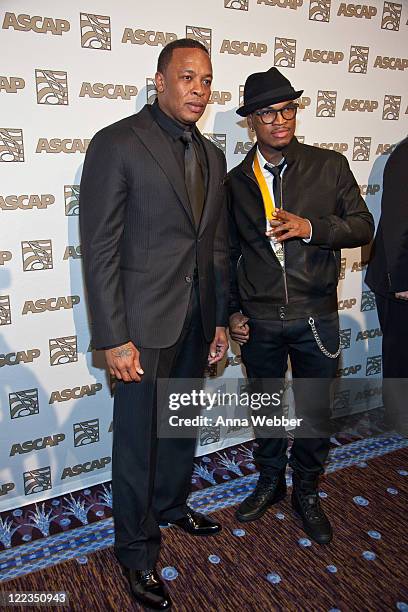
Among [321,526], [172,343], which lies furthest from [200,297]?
[321,526]

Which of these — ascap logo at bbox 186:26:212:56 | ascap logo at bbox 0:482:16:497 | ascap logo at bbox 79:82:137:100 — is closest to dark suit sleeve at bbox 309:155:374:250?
ascap logo at bbox 186:26:212:56

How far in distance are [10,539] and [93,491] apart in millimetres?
503

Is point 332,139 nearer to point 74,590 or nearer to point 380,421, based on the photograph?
point 380,421

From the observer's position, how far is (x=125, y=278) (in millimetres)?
2145

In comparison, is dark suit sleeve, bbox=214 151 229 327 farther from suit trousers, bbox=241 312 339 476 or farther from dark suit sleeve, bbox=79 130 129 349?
dark suit sleeve, bbox=79 130 129 349

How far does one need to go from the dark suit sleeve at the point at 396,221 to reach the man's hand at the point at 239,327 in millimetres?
1029

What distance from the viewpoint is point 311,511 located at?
2682mm

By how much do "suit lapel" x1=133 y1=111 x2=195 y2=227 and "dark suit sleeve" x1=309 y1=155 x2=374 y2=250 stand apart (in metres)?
0.59

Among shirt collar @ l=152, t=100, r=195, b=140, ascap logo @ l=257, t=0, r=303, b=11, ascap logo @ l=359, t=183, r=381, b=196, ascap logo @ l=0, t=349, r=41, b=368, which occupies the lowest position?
ascap logo @ l=0, t=349, r=41, b=368

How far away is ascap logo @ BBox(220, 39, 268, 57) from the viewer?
9.52 ft

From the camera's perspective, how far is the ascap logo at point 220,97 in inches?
115

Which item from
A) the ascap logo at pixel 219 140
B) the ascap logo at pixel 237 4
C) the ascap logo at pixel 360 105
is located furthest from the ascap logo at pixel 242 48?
the ascap logo at pixel 360 105

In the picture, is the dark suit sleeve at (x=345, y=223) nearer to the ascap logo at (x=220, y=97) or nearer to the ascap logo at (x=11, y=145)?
the ascap logo at (x=220, y=97)

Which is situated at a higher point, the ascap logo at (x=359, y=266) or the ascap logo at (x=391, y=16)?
the ascap logo at (x=391, y=16)
